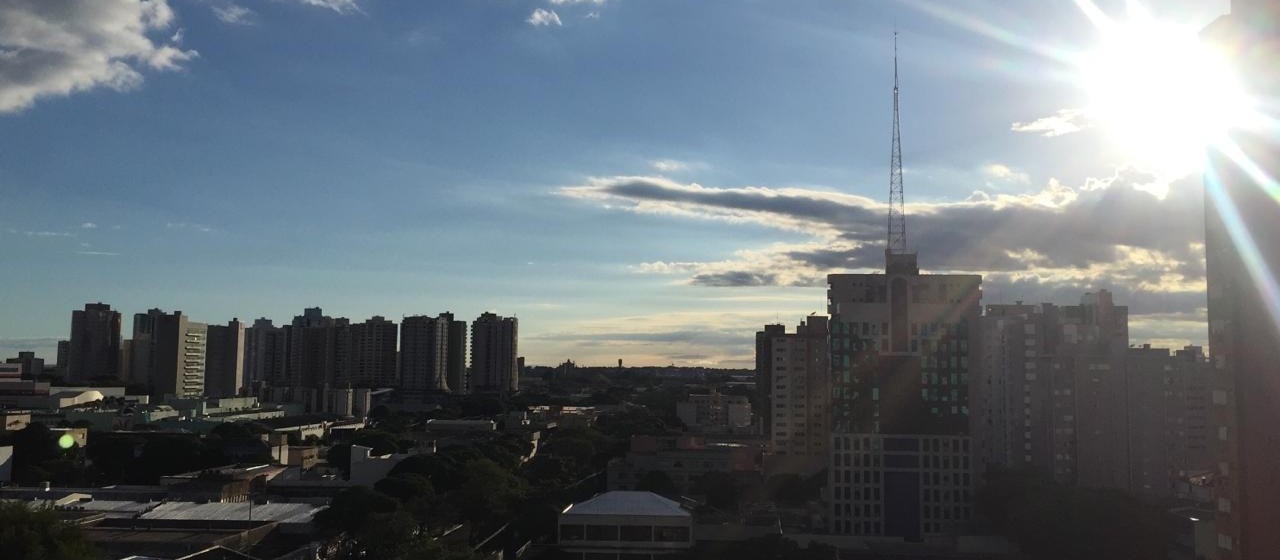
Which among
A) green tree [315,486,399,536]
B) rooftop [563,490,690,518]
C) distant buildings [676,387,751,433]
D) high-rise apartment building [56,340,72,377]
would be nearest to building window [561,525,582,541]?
rooftop [563,490,690,518]

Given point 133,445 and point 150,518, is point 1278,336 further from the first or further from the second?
point 133,445

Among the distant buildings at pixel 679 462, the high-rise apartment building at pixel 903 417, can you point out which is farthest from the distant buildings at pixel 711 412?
the high-rise apartment building at pixel 903 417

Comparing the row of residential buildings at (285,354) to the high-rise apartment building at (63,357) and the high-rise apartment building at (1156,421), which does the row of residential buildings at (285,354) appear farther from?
the high-rise apartment building at (1156,421)

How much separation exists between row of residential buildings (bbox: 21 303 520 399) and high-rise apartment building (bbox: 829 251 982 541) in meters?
47.0

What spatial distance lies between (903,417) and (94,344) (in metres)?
64.4

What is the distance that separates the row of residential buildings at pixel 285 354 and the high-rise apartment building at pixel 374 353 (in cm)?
8

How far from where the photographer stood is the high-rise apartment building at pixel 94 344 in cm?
7062

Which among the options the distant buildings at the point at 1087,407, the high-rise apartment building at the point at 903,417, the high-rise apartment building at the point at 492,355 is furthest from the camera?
the high-rise apartment building at the point at 492,355

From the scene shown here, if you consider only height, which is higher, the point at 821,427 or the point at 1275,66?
the point at 1275,66

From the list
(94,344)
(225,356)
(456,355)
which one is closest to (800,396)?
(225,356)

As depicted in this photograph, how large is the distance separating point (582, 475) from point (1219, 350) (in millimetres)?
30219

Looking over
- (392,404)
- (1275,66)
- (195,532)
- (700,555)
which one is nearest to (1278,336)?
(1275,66)

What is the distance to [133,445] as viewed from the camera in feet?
119

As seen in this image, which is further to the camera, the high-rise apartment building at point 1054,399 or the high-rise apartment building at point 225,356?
the high-rise apartment building at point 225,356
